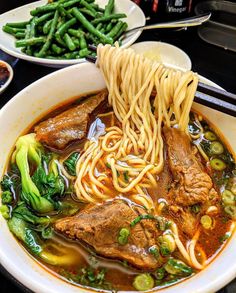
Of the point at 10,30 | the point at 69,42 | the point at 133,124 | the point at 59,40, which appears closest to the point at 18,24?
the point at 10,30

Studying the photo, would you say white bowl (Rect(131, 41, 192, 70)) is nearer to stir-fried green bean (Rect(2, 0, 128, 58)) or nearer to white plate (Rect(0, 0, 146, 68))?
white plate (Rect(0, 0, 146, 68))

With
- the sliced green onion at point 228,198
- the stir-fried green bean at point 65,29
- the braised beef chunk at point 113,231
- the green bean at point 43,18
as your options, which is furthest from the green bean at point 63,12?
the sliced green onion at point 228,198

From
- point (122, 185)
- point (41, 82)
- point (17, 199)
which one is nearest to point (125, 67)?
point (41, 82)

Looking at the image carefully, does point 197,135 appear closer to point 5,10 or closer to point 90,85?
point 90,85

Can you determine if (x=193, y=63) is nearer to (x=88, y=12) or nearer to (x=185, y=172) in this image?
(x=88, y=12)

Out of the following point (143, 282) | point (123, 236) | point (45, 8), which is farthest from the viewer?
point (45, 8)

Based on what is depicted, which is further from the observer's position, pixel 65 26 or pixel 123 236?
pixel 65 26

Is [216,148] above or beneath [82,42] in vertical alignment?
beneath
